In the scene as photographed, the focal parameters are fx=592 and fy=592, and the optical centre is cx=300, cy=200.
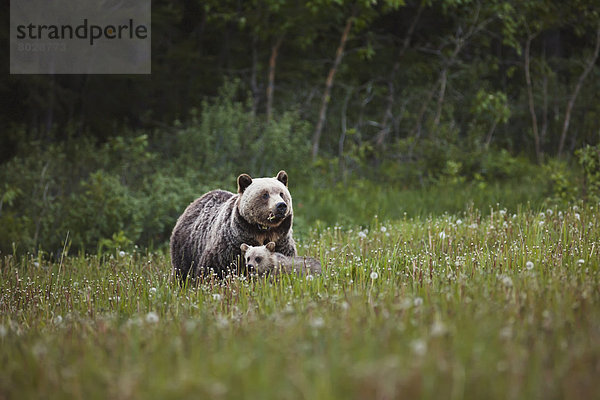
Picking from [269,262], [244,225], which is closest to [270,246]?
[269,262]

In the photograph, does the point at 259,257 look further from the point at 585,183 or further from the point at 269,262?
the point at 585,183

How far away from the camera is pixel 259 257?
5391 mm

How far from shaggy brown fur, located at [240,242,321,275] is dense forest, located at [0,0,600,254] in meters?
4.01

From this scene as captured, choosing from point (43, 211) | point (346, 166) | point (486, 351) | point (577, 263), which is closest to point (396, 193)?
point (346, 166)

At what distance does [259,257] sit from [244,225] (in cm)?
42

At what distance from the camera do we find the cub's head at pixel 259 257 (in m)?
5.35

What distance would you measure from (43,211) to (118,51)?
706cm

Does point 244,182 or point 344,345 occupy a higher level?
point 244,182

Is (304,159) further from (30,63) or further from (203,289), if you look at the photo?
(203,289)

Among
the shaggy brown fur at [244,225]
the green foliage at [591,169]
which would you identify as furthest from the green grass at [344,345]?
the green foliage at [591,169]

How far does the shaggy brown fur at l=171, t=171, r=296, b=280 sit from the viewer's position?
17.8ft

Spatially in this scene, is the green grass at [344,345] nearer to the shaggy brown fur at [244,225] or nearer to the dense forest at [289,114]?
the shaggy brown fur at [244,225]

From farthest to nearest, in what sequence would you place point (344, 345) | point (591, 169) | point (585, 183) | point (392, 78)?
point (392, 78)
point (585, 183)
point (591, 169)
point (344, 345)

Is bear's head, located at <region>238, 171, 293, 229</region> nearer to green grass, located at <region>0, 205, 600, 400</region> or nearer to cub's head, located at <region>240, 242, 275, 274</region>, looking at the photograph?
cub's head, located at <region>240, 242, 275, 274</region>
